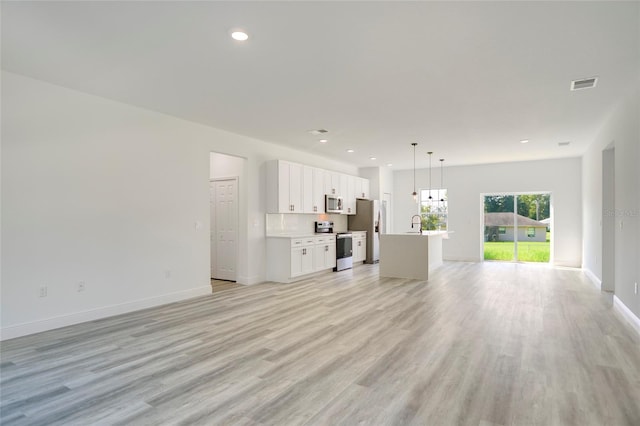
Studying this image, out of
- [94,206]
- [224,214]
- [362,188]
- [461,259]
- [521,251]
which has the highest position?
[362,188]

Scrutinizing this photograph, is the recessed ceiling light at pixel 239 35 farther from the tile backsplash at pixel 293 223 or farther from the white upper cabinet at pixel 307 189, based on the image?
the white upper cabinet at pixel 307 189

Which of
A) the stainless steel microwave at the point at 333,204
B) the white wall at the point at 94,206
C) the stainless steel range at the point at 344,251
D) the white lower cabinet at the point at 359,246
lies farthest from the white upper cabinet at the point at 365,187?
the white wall at the point at 94,206

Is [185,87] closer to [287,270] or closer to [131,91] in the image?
[131,91]

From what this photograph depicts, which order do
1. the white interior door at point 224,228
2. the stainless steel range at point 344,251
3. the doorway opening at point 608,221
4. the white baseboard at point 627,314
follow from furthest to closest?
the stainless steel range at point 344,251 < the white interior door at point 224,228 < the doorway opening at point 608,221 < the white baseboard at point 627,314

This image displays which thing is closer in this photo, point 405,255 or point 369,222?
point 405,255

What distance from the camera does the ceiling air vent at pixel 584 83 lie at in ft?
13.1

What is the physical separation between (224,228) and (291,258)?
155 cm

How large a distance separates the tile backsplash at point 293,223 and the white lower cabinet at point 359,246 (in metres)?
0.65

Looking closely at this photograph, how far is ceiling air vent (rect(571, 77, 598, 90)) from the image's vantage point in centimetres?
399

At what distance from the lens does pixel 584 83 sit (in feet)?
13.4

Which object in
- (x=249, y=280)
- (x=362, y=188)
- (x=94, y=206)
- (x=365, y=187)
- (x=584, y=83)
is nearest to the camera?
(x=584, y=83)

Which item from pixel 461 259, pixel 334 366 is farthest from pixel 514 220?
pixel 334 366

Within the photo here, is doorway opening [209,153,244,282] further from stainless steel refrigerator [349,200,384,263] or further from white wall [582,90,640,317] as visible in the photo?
white wall [582,90,640,317]

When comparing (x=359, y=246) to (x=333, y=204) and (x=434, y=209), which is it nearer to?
(x=333, y=204)
